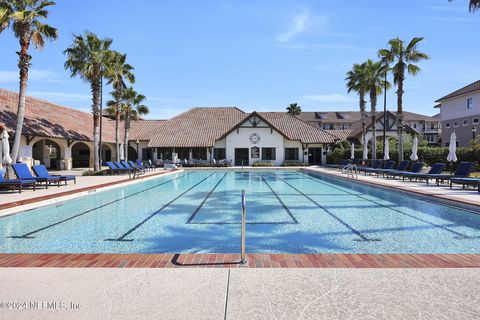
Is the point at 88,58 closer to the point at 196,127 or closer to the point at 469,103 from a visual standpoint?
the point at 196,127

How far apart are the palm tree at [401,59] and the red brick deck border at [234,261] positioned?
21.7 metres

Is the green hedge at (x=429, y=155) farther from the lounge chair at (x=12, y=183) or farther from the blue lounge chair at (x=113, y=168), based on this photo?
the lounge chair at (x=12, y=183)

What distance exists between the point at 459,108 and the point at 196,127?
30884 millimetres

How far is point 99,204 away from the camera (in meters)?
11.6

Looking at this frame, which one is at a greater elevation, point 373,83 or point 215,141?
point 373,83

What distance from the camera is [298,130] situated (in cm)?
3903

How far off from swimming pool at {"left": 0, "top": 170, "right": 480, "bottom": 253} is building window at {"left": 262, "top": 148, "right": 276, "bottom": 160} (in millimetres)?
24410

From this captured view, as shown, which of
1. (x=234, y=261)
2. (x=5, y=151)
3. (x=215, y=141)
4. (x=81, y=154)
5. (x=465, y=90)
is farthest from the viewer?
(x=465, y=90)

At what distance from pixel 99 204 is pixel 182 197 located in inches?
122

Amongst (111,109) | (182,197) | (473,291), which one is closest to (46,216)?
(182,197)

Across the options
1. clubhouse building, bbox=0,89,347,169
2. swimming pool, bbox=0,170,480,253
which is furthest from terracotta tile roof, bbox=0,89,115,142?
swimming pool, bbox=0,170,480,253

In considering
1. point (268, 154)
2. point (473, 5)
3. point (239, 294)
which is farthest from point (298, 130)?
point (239, 294)

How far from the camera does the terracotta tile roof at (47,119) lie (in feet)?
74.1

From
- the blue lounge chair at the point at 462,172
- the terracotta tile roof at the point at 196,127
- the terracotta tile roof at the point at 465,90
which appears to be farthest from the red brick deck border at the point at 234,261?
the terracotta tile roof at the point at 465,90
